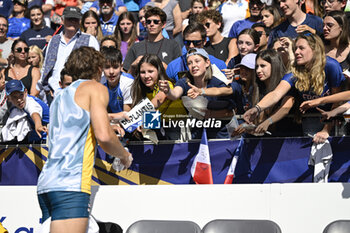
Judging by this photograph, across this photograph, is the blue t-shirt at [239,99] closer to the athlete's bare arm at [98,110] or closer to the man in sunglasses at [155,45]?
the athlete's bare arm at [98,110]

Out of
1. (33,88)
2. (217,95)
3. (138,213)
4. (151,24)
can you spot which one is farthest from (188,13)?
(138,213)

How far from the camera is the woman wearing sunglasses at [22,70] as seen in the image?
853 cm

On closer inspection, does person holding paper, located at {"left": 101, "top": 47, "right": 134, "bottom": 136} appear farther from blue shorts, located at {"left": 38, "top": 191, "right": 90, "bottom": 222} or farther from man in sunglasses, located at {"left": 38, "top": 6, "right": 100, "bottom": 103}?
blue shorts, located at {"left": 38, "top": 191, "right": 90, "bottom": 222}

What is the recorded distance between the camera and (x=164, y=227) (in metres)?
4.94

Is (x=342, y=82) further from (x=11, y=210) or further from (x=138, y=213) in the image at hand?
(x=11, y=210)

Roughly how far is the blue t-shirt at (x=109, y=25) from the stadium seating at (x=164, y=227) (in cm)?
528

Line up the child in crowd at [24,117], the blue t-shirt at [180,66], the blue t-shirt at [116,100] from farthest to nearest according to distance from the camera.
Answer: the blue t-shirt at [180,66] → the child in crowd at [24,117] → the blue t-shirt at [116,100]

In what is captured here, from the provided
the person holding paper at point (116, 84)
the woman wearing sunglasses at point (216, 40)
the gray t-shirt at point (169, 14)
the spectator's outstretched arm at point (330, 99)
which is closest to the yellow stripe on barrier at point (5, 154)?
the person holding paper at point (116, 84)

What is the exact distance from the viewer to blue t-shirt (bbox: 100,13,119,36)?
31.9 feet

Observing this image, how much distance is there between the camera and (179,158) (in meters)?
5.92

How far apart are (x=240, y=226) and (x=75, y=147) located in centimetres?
163

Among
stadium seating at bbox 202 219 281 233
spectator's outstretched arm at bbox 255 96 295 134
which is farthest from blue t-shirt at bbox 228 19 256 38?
stadium seating at bbox 202 219 281 233

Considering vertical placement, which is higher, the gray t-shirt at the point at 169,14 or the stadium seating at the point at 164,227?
the gray t-shirt at the point at 169,14

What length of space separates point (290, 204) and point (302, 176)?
2.04 feet
